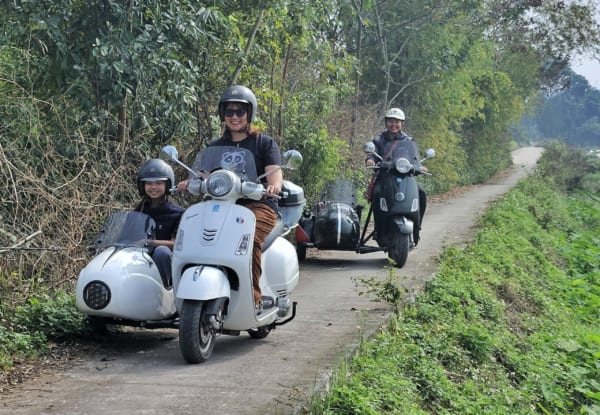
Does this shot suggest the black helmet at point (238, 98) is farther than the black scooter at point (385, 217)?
No

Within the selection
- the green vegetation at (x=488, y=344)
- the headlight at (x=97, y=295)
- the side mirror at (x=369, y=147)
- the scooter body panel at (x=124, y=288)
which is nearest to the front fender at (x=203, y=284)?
the scooter body panel at (x=124, y=288)

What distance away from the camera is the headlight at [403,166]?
39.0 ft

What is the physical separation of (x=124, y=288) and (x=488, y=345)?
378cm

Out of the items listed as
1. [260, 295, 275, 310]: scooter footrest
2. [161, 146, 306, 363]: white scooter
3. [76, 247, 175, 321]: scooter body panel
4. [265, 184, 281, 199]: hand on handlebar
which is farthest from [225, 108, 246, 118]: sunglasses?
[260, 295, 275, 310]: scooter footrest

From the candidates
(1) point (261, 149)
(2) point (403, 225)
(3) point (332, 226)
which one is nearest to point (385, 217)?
(2) point (403, 225)

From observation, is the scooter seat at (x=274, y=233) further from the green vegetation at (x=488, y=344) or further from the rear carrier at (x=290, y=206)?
the green vegetation at (x=488, y=344)

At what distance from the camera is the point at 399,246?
471 inches

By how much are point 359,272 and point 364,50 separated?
1559cm

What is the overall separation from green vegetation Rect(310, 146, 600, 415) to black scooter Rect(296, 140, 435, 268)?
711 millimetres

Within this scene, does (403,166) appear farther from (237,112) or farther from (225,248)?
(225,248)

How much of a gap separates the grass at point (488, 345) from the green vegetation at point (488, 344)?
0.04 ft

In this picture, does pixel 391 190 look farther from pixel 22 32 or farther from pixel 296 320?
pixel 22 32

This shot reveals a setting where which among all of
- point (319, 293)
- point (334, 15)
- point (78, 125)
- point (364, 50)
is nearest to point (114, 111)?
point (78, 125)

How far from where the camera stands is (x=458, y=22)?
27094 mm
